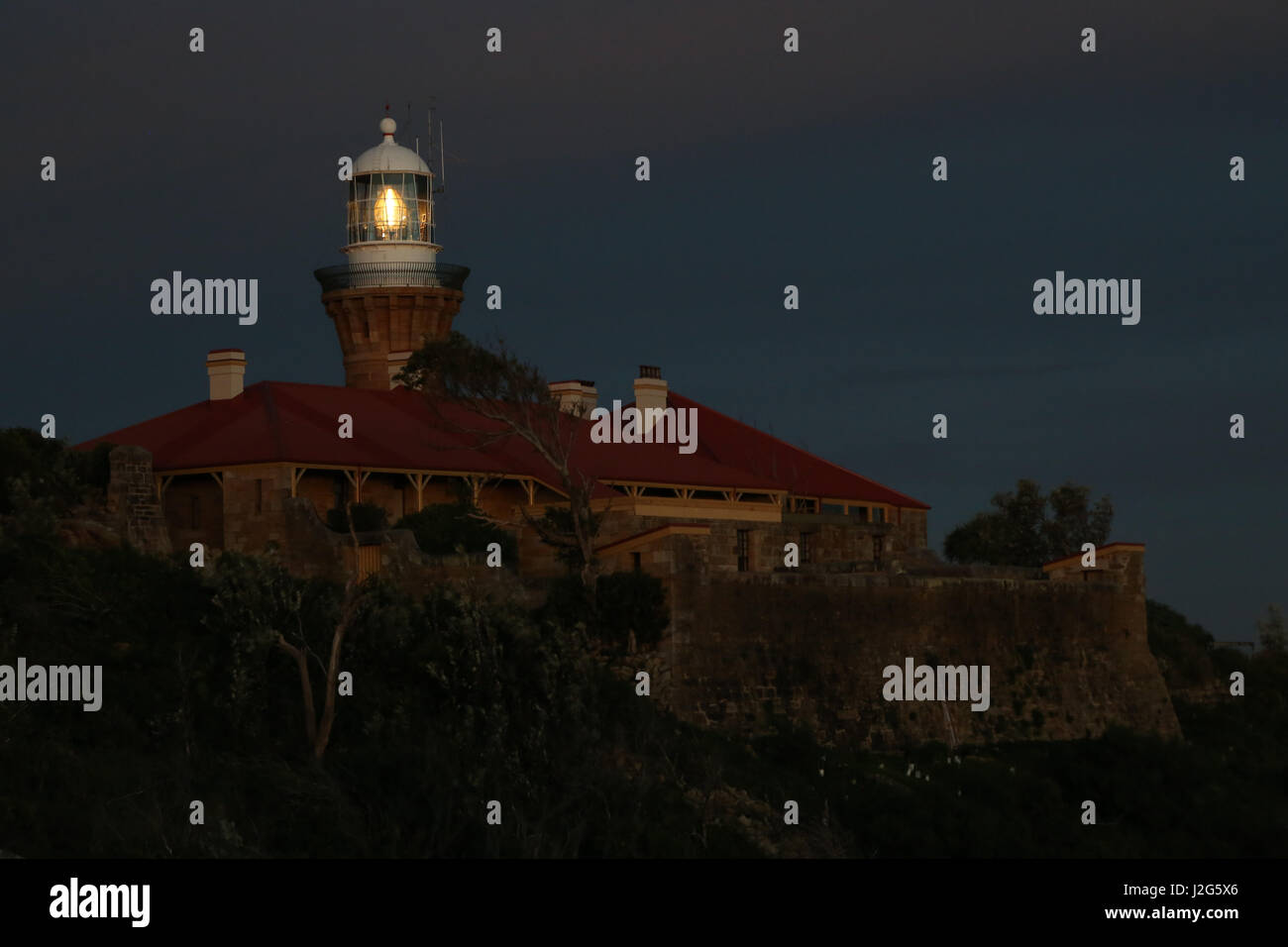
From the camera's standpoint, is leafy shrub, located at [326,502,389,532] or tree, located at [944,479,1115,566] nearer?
leafy shrub, located at [326,502,389,532]

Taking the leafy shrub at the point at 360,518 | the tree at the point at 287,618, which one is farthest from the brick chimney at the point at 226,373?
the tree at the point at 287,618

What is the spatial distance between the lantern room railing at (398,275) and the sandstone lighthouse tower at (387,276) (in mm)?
25

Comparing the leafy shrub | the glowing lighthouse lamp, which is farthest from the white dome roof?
the leafy shrub

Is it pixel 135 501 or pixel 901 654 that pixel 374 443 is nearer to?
pixel 135 501

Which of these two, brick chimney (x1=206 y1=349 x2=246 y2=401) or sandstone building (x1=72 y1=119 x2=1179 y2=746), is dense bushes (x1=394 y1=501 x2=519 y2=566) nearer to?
sandstone building (x1=72 y1=119 x2=1179 y2=746)

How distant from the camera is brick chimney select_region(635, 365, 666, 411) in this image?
62.2 m

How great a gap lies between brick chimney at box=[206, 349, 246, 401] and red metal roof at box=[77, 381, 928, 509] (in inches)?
14.6

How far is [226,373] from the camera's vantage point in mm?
54031

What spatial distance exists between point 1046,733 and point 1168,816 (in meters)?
3.39

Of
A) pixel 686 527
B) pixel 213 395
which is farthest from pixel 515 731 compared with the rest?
pixel 213 395

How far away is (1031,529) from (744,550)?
31.5m

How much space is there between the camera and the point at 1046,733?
1921 inches

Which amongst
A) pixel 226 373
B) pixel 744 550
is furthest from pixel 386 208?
pixel 744 550
